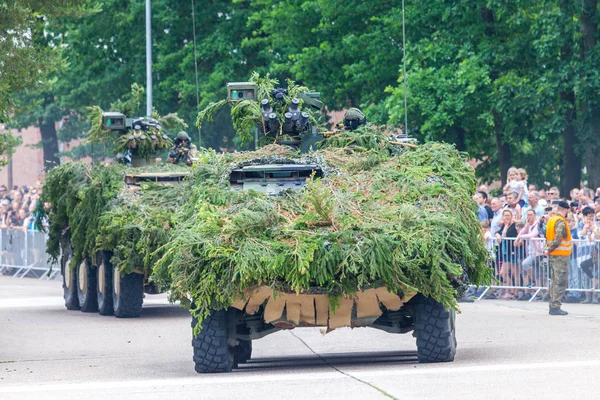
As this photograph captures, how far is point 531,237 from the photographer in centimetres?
2212

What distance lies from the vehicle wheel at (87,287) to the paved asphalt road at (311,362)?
703 mm

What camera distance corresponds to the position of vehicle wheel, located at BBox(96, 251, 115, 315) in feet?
68.2

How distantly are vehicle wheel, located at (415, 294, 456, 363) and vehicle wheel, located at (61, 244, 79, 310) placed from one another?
10.8m

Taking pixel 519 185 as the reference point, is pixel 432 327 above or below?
below

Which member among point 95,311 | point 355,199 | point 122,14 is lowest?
point 95,311

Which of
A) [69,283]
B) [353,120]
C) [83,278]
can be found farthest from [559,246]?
[69,283]

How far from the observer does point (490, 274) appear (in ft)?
44.4

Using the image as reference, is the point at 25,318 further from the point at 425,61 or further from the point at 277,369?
the point at 425,61

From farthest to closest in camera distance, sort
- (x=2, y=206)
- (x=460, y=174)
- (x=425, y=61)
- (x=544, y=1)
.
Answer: (x=2, y=206) → (x=425, y=61) → (x=544, y=1) → (x=460, y=174)

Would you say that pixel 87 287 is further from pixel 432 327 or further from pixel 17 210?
pixel 17 210

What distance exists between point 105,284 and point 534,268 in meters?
6.59

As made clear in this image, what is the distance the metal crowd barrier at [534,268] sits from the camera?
69.4ft

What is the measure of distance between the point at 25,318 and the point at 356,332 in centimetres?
568

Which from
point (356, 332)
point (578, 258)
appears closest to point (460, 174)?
point (356, 332)
